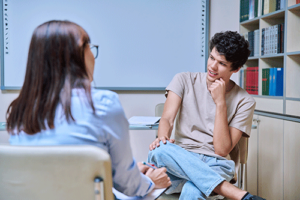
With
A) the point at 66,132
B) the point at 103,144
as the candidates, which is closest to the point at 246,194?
the point at 103,144

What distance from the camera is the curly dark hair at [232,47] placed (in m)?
1.68

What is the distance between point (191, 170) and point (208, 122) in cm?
42

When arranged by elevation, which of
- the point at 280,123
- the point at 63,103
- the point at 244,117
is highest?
the point at 63,103

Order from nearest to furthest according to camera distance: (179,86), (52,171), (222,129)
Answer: (52,171) → (222,129) → (179,86)

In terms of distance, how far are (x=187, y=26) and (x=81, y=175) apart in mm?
2515

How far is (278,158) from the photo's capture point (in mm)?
2223

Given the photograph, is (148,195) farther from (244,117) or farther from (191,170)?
(244,117)

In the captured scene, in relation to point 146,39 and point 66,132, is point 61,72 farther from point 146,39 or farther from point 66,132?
point 146,39

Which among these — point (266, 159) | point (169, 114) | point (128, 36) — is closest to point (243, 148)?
point (169, 114)

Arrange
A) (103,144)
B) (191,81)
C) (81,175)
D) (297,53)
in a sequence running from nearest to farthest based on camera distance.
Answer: (81,175) < (103,144) < (191,81) < (297,53)

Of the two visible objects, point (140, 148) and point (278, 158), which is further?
point (140, 148)

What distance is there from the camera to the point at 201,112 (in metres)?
1.75

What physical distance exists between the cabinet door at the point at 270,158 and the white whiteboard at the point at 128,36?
959 millimetres

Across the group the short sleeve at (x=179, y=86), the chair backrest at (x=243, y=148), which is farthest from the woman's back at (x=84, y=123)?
the chair backrest at (x=243, y=148)
